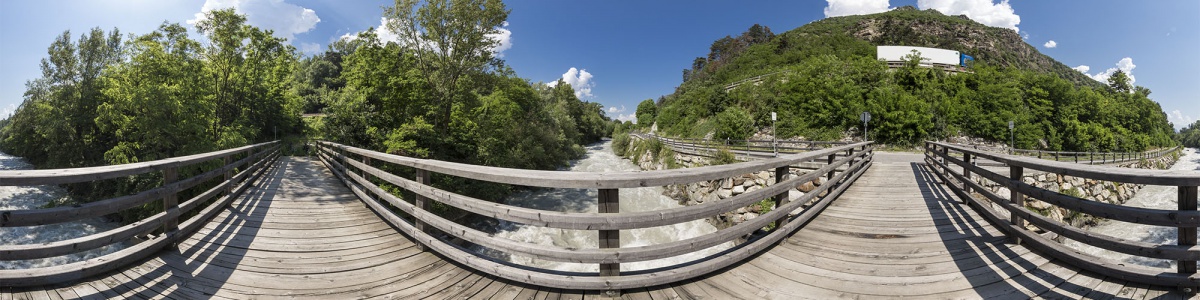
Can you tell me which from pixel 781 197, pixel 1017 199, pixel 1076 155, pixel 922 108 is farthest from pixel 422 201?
pixel 922 108

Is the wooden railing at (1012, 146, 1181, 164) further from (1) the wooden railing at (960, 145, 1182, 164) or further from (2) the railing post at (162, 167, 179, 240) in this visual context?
(2) the railing post at (162, 167, 179, 240)

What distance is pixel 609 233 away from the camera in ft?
7.88

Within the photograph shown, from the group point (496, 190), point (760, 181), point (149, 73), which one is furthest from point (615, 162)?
point (149, 73)

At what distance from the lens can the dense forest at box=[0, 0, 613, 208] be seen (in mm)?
14578

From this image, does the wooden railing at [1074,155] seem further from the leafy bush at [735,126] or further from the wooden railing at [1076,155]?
the leafy bush at [735,126]

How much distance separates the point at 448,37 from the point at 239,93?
13104 mm

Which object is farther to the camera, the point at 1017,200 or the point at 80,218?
the point at 1017,200

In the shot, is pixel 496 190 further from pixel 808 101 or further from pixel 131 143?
pixel 808 101

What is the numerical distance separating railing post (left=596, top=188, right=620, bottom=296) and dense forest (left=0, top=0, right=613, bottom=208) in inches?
507

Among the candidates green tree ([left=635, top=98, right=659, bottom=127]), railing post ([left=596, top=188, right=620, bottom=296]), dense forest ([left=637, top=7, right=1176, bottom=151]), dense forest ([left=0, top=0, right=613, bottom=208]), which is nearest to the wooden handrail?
railing post ([left=596, top=188, right=620, bottom=296])

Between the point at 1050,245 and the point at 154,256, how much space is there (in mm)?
7431

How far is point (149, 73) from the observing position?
15.4m

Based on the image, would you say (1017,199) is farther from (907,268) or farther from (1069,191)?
(1069,191)

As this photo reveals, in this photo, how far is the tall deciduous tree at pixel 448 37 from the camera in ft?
49.5
